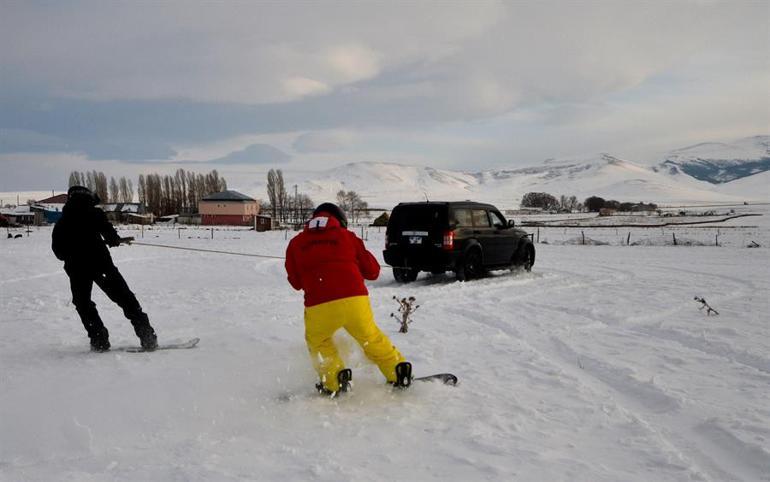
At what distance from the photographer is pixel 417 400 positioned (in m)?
4.17

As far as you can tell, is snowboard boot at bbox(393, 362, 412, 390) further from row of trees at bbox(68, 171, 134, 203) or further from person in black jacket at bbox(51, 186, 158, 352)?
row of trees at bbox(68, 171, 134, 203)

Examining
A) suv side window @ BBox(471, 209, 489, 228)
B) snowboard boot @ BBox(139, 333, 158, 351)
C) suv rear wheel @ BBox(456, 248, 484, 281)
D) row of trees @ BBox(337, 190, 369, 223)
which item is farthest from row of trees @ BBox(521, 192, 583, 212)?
snowboard boot @ BBox(139, 333, 158, 351)

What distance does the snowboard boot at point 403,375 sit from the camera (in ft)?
14.1

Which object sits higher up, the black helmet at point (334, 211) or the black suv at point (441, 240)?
the black helmet at point (334, 211)

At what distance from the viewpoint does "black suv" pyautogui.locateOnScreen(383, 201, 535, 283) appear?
11.7 metres

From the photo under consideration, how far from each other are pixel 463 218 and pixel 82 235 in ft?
27.2

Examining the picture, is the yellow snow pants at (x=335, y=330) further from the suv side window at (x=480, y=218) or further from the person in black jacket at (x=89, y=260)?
the suv side window at (x=480, y=218)

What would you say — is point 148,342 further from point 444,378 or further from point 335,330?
point 444,378

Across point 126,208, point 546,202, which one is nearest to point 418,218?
point 126,208

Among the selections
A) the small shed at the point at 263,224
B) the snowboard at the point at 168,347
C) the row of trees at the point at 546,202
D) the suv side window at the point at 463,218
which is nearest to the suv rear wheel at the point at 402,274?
the suv side window at the point at 463,218

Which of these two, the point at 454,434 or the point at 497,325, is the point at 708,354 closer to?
the point at 497,325

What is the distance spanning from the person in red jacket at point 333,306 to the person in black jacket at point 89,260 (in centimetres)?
258

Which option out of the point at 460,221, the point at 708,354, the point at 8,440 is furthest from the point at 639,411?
the point at 460,221

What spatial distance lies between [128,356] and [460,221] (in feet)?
26.4
